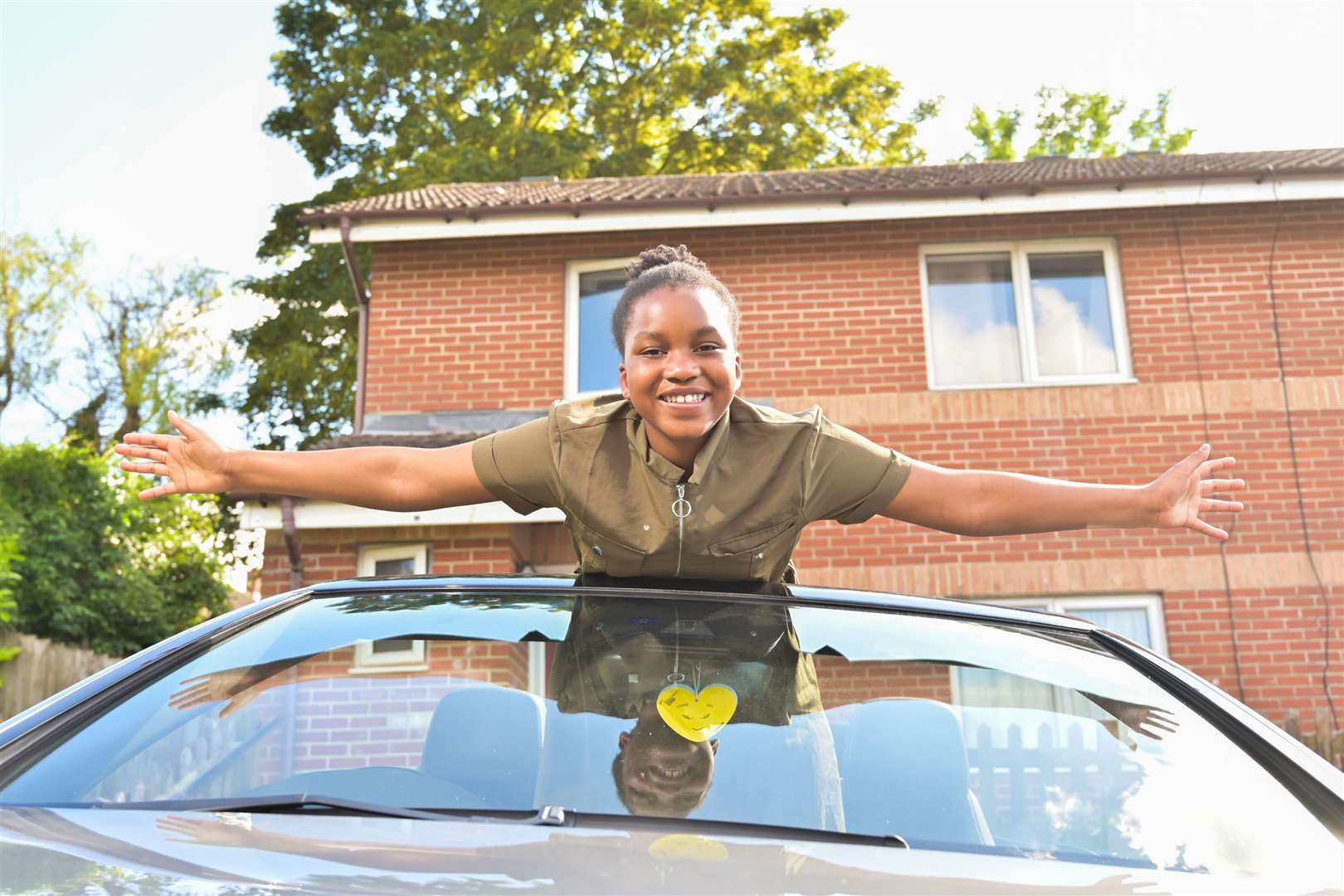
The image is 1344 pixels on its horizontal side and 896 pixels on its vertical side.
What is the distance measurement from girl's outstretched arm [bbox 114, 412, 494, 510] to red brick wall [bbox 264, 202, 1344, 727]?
25.0ft

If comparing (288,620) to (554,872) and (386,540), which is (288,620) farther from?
(386,540)

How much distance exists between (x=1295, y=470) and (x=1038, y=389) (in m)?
2.21

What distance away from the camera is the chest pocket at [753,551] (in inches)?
96.3

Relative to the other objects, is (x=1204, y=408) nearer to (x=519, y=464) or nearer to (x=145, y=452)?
(x=519, y=464)

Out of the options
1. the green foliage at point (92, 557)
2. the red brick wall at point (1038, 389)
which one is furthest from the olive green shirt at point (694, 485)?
the green foliage at point (92, 557)

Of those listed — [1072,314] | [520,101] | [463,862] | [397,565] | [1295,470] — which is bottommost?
[463,862]

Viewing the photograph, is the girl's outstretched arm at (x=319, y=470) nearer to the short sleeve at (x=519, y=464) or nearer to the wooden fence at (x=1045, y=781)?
the short sleeve at (x=519, y=464)

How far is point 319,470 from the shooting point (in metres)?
2.59

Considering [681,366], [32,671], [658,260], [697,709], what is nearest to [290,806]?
[697,709]

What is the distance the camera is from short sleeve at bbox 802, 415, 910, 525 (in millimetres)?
2584

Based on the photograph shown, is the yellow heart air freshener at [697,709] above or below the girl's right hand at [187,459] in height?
below

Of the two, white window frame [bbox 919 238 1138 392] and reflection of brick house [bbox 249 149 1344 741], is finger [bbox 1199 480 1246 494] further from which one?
white window frame [bbox 919 238 1138 392]

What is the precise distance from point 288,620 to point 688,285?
1074mm

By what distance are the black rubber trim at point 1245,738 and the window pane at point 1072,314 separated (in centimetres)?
949
